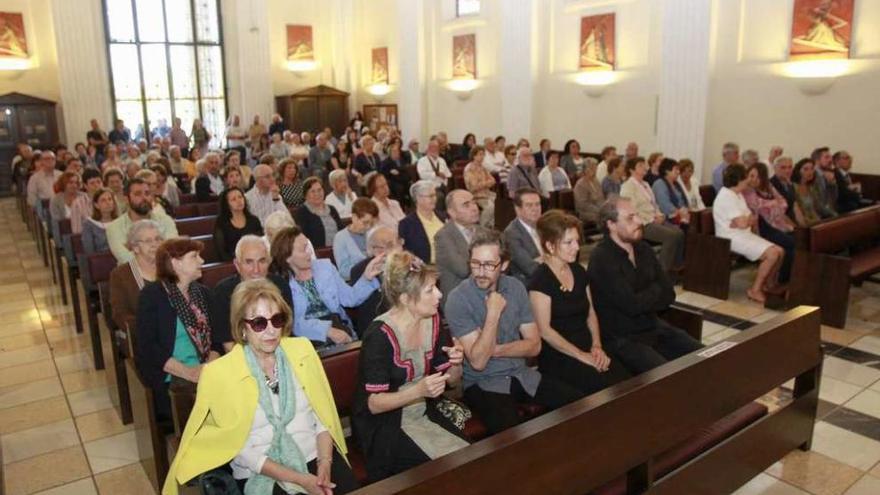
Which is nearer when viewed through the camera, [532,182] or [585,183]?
[585,183]

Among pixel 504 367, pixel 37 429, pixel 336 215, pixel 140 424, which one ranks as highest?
pixel 336 215

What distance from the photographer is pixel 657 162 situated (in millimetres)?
8469

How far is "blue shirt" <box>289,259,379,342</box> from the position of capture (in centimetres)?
382

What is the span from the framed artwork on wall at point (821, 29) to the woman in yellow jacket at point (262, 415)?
30.2ft

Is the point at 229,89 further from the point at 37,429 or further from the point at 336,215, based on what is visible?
the point at 37,429

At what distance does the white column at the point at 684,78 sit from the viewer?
10211 millimetres

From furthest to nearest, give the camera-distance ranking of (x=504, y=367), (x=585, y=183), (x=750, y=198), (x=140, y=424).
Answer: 1. (x=585, y=183)
2. (x=750, y=198)
3. (x=140, y=424)
4. (x=504, y=367)

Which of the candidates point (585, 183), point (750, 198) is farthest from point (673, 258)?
point (585, 183)

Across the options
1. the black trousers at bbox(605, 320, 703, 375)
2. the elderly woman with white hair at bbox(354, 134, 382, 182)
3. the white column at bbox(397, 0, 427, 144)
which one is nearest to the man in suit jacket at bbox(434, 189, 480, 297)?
the black trousers at bbox(605, 320, 703, 375)

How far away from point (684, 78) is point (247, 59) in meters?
12.1

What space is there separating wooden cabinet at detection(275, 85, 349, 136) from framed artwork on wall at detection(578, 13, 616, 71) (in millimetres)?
8736

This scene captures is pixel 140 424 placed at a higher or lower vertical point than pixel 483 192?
lower

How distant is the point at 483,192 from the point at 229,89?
12396 millimetres

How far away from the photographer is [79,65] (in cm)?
1576
